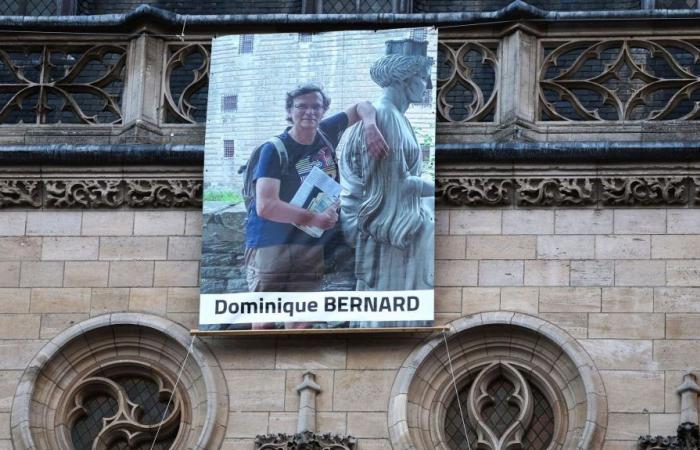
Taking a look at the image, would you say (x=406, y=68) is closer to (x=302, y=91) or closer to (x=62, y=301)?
(x=302, y=91)

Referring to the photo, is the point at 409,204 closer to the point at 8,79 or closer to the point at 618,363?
the point at 618,363

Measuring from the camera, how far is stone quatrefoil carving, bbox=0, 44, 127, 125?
79.2 feet

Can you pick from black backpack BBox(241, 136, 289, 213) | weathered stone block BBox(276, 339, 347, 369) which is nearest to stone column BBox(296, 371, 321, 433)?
weathered stone block BBox(276, 339, 347, 369)

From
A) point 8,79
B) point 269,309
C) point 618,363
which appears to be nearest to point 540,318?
point 618,363

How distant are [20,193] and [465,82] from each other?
415cm

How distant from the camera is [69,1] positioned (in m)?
25.2

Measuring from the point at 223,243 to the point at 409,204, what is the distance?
1.66m

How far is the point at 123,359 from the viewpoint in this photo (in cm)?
2289

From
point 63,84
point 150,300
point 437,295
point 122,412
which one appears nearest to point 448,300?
point 437,295

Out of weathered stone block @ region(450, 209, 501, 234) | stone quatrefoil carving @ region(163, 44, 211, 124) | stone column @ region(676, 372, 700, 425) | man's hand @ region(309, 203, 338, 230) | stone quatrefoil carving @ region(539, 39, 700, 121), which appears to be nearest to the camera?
stone column @ region(676, 372, 700, 425)

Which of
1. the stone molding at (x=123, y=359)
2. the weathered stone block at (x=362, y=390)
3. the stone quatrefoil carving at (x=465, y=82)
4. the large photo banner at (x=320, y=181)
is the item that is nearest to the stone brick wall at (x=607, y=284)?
the large photo banner at (x=320, y=181)

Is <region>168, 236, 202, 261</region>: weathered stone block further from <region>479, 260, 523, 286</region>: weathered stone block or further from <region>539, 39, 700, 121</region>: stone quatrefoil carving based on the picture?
<region>539, 39, 700, 121</region>: stone quatrefoil carving

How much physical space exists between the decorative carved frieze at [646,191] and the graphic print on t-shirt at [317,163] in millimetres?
2418

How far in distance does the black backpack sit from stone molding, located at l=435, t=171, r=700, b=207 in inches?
54.2
